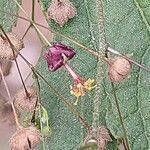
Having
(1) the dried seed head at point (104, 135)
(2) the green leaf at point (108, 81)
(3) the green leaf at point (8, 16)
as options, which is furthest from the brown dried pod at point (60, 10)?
(1) the dried seed head at point (104, 135)

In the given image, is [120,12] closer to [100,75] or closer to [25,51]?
[100,75]

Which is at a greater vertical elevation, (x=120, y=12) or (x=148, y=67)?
(x=120, y=12)

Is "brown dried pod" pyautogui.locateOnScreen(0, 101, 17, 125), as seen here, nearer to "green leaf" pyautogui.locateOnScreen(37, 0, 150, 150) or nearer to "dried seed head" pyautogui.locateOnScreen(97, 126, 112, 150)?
"green leaf" pyautogui.locateOnScreen(37, 0, 150, 150)

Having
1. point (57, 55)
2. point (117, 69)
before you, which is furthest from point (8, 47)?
point (117, 69)

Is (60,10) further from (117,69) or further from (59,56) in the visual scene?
(117,69)

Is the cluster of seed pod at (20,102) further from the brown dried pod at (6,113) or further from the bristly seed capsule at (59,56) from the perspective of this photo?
the brown dried pod at (6,113)

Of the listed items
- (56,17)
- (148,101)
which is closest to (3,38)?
(56,17)
